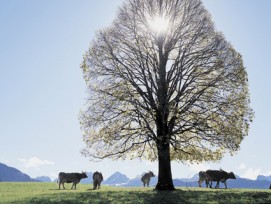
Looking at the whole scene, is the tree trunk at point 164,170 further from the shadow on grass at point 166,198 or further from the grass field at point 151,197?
the shadow on grass at point 166,198

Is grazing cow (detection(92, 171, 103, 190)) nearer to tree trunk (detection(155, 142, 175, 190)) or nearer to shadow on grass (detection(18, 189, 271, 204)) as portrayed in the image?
tree trunk (detection(155, 142, 175, 190))

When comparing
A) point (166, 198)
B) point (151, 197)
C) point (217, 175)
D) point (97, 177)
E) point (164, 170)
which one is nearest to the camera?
point (166, 198)

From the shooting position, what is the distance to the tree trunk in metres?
33.0

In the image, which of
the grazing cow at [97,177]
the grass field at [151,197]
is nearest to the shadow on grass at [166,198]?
the grass field at [151,197]

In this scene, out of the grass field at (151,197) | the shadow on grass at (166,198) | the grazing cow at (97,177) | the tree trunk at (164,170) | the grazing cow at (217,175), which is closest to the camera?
the shadow on grass at (166,198)

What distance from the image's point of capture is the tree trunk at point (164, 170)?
33.0 metres

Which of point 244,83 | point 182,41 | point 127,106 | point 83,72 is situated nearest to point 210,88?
point 244,83

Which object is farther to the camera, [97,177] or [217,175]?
[217,175]

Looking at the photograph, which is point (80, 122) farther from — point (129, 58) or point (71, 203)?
point (71, 203)

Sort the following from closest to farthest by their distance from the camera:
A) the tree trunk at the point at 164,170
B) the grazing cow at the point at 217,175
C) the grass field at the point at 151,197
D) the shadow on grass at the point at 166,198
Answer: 1. the shadow on grass at the point at 166,198
2. the grass field at the point at 151,197
3. the tree trunk at the point at 164,170
4. the grazing cow at the point at 217,175

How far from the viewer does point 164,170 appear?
33.2 metres

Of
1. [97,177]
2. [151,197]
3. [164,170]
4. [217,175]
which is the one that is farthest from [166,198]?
[217,175]

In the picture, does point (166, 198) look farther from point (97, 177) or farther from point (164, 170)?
point (97, 177)

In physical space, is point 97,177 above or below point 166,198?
above
